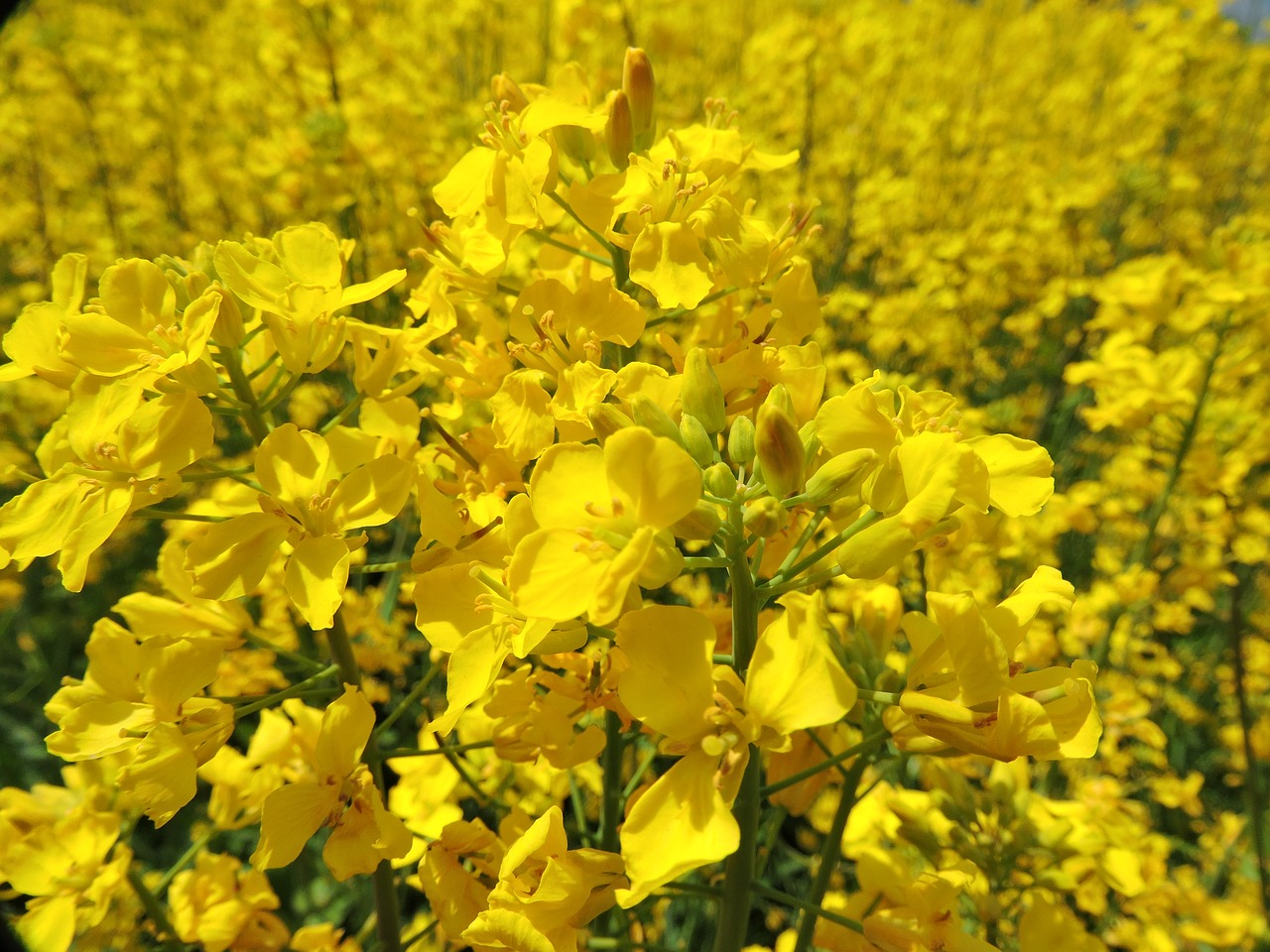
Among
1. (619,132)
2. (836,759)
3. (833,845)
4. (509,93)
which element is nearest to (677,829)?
(836,759)

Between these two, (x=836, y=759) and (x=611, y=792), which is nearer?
(x=836, y=759)

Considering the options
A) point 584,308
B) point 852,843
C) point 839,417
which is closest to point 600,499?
point 839,417

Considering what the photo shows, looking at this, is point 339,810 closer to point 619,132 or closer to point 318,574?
point 318,574

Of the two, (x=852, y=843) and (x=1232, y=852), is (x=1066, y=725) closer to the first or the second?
(x=852, y=843)

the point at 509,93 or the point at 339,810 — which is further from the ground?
the point at 509,93

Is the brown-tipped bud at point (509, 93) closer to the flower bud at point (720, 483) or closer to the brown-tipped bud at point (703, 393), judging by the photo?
the brown-tipped bud at point (703, 393)

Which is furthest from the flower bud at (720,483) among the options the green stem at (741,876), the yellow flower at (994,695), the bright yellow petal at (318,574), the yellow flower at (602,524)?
the bright yellow petal at (318,574)
